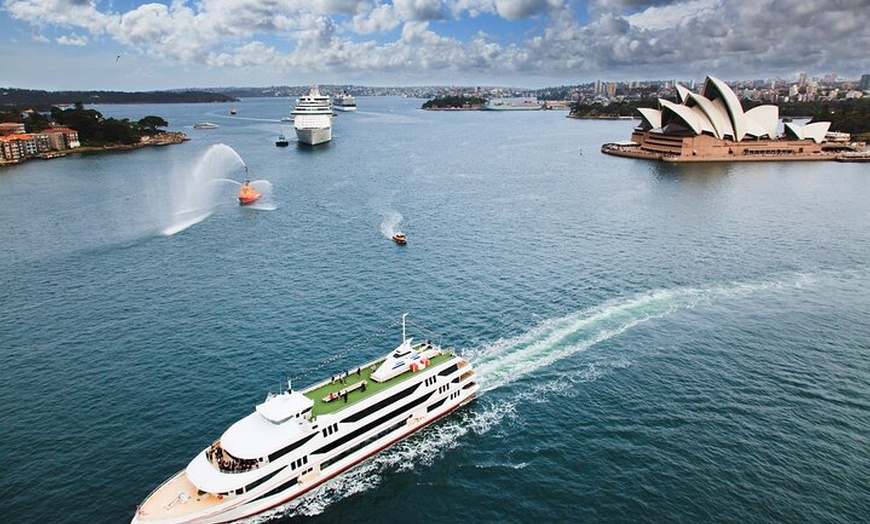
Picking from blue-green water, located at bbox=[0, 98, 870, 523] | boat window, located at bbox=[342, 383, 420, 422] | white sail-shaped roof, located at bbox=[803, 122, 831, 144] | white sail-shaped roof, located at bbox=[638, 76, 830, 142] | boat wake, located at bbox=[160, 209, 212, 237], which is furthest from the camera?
white sail-shaped roof, located at bbox=[803, 122, 831, 144]

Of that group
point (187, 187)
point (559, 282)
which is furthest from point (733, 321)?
point (187, 187)

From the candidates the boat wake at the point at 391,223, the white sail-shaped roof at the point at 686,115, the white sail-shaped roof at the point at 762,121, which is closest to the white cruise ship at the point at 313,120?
the boat wake at the point at 391,223

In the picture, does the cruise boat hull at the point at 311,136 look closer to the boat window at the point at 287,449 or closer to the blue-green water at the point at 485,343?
the blue-green water at the point at 485,343

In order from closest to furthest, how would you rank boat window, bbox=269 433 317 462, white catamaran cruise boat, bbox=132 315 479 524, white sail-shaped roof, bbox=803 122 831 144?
white catamaran cruise boat, bbox=132 315 479 524 → boat window, bbox=269 433 317 462 → white sail-shaped roof, bbox=803 122 831 144

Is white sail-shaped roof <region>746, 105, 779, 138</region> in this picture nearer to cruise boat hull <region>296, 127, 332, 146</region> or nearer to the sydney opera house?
the sydney opera house

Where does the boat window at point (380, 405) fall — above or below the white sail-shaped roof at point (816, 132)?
below

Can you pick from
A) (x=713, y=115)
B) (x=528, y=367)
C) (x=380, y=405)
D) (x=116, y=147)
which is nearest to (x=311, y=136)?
(x=116, y=147)

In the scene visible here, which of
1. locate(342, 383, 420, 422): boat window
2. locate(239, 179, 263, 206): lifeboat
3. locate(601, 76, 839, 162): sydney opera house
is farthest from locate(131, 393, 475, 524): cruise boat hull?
locate(601, 76, 839, 162): sydney opera house
